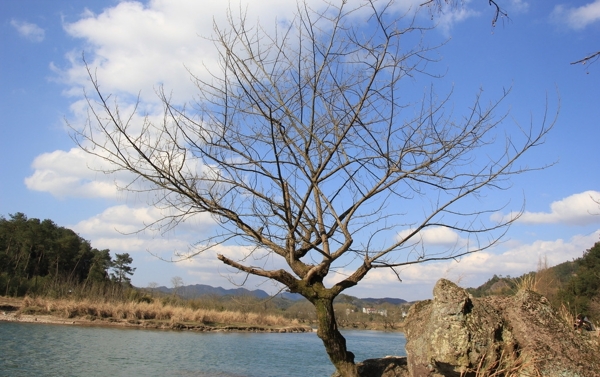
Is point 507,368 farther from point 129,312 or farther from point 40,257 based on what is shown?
point 40,257

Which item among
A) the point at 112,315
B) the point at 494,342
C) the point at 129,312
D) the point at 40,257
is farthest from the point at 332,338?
the point at 40,257

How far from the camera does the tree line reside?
41312 mm

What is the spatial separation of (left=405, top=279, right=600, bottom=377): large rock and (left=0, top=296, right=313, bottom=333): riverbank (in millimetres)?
33431

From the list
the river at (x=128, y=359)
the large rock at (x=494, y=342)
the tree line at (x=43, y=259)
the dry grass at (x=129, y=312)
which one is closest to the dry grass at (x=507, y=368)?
the large rock at (x=494, y=342)

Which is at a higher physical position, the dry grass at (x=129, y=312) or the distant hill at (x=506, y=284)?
the distant hill at (x=506, y=284)

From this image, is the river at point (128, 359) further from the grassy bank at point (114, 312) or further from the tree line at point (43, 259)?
the tree line at point (43, 259)

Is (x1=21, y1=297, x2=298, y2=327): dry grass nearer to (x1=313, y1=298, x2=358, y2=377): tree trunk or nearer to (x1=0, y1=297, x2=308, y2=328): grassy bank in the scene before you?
(x1=0, y1=297, x2=308, y2=328): grassy bank

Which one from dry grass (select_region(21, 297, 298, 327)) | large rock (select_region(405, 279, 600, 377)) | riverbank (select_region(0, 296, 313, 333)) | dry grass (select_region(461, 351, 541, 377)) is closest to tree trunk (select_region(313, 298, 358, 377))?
large rock (select_region(405, 279, 600, 377))

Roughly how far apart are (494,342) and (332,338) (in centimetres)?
168

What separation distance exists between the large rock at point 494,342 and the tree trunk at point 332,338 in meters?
0.72

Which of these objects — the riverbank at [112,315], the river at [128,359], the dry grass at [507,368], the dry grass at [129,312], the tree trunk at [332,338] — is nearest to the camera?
the dry grass at [507,368]

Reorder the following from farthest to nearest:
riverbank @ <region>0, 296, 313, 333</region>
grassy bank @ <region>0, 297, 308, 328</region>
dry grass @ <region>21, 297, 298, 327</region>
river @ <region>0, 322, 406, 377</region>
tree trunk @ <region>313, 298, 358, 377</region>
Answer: dry grass @ <region>21, 297, 298, 327</region>, grassy bank @ <region>0, 297, 308, 328</region>, riverbank @ <region>0, 296, 313, 333</region>, river @ <region>0, 322, 406, 377</region>, tree trunk @ <region>313, 298, 358, 377</region>

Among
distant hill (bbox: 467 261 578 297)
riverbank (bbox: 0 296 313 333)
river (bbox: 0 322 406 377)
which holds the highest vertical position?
distant hill (bbox: 467 261 578 297)

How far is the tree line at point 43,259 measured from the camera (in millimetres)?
41312
